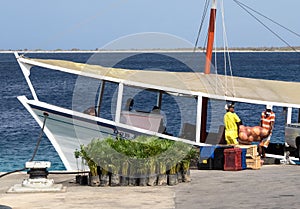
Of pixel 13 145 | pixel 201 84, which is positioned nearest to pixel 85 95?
pixel 13 145

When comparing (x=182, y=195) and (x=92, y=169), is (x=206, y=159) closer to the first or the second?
(x=92, y=169)

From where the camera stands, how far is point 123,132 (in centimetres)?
1866

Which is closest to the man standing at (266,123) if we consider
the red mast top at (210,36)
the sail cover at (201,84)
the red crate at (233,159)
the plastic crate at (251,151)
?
the sail cover at (201,84)

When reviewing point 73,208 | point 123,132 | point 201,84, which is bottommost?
point 73,208

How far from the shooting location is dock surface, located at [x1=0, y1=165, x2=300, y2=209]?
1250cm

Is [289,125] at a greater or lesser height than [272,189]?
greater

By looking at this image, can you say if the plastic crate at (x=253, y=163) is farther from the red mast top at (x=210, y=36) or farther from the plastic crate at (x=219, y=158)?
the red mast top at (x=210, y=36)

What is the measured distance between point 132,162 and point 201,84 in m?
5.34

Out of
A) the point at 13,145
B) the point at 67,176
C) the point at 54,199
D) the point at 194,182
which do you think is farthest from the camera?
the point at 13,145

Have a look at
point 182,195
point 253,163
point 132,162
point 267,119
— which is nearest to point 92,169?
point 132,162

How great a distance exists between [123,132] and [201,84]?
7.68 feet

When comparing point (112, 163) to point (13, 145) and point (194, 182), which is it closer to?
point (194, 182)

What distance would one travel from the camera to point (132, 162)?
14.3m

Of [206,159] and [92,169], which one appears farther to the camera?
[206,159]
